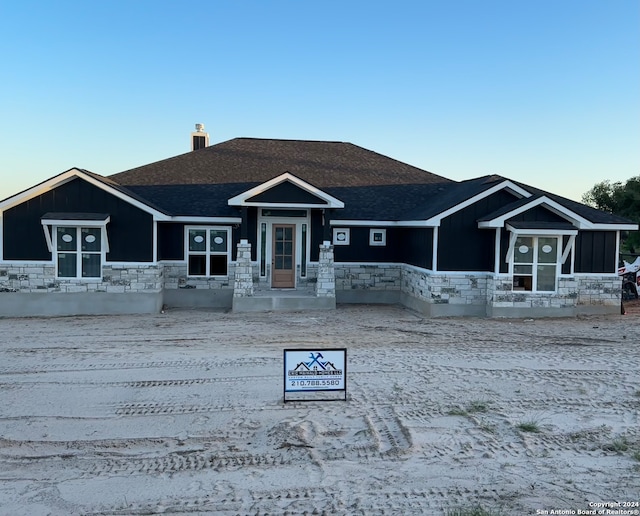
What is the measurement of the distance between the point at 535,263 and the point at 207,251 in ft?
32.1

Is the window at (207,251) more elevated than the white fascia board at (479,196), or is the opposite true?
the white fascia board at (479,196)

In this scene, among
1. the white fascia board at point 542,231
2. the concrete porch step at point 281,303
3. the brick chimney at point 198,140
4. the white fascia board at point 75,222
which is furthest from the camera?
the brick chimney at point 198,140

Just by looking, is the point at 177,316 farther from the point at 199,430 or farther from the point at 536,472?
the point at 536,472

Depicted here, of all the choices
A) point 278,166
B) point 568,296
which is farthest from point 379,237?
point 568,296

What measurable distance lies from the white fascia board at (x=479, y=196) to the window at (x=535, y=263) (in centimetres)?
141

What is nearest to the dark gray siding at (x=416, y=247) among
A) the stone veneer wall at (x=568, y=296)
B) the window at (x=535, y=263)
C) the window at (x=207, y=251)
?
the stone veneer wall at (x=568, y=296)

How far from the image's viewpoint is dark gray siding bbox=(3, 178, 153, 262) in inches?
584

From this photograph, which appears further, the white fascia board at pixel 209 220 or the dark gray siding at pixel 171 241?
the dark gray siding at pixel 171 241

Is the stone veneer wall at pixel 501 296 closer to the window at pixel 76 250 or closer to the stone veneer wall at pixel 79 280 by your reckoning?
the stone veneer wall at pixel 79 280

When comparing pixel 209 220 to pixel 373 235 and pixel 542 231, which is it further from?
pixel 542 231

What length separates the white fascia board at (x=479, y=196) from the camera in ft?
48.3

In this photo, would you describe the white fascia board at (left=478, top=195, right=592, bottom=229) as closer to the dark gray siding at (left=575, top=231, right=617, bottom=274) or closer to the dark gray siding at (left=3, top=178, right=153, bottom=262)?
the dark gray siding at (left=575, top=231, right=617, bottom=274)

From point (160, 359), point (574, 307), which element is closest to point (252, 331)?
point (160, 359)

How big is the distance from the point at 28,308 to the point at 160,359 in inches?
288
